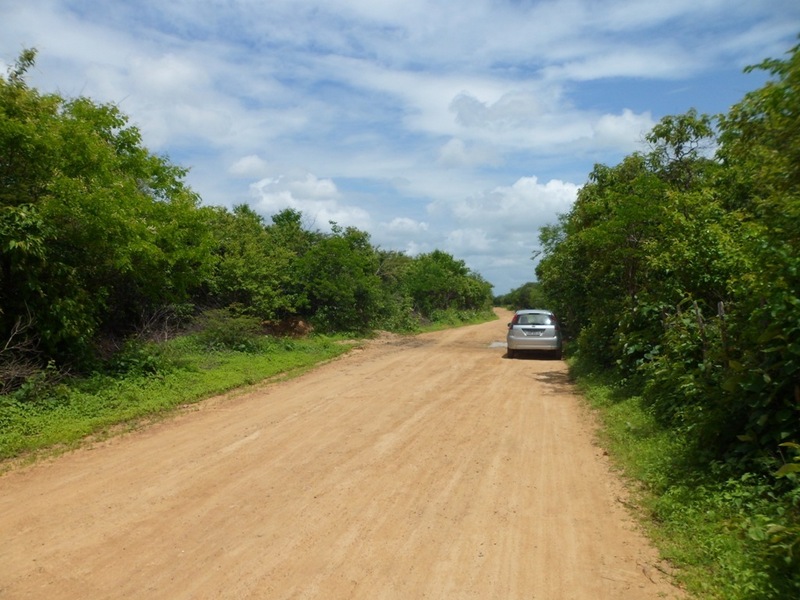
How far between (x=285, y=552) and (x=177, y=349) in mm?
10450

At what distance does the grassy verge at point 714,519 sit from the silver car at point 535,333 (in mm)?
10383

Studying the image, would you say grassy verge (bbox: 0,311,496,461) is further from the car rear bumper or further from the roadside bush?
the car rear bumper

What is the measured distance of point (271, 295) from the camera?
2119 cm

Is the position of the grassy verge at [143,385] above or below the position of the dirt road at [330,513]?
above

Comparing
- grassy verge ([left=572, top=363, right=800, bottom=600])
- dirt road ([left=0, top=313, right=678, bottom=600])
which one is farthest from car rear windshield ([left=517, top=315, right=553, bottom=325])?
grassy verge ([left=572, top=363, right=800, bottom=600])

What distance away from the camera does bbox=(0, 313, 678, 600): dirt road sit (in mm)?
4141

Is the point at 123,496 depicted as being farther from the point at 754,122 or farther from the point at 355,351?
the point at 355,351

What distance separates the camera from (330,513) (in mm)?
5371

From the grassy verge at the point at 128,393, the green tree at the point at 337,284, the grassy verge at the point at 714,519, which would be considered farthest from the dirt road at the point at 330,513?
the green tree at the point at 337,284

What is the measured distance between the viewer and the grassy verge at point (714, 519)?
3.89 meters

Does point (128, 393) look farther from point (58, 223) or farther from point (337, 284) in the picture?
point (337, 284)

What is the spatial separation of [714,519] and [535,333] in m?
13.2

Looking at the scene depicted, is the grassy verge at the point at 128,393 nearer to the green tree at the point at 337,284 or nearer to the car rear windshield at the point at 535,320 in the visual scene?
the car rear windshield at the point at 535,320

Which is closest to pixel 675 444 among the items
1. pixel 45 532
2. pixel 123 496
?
pixel 123 496
